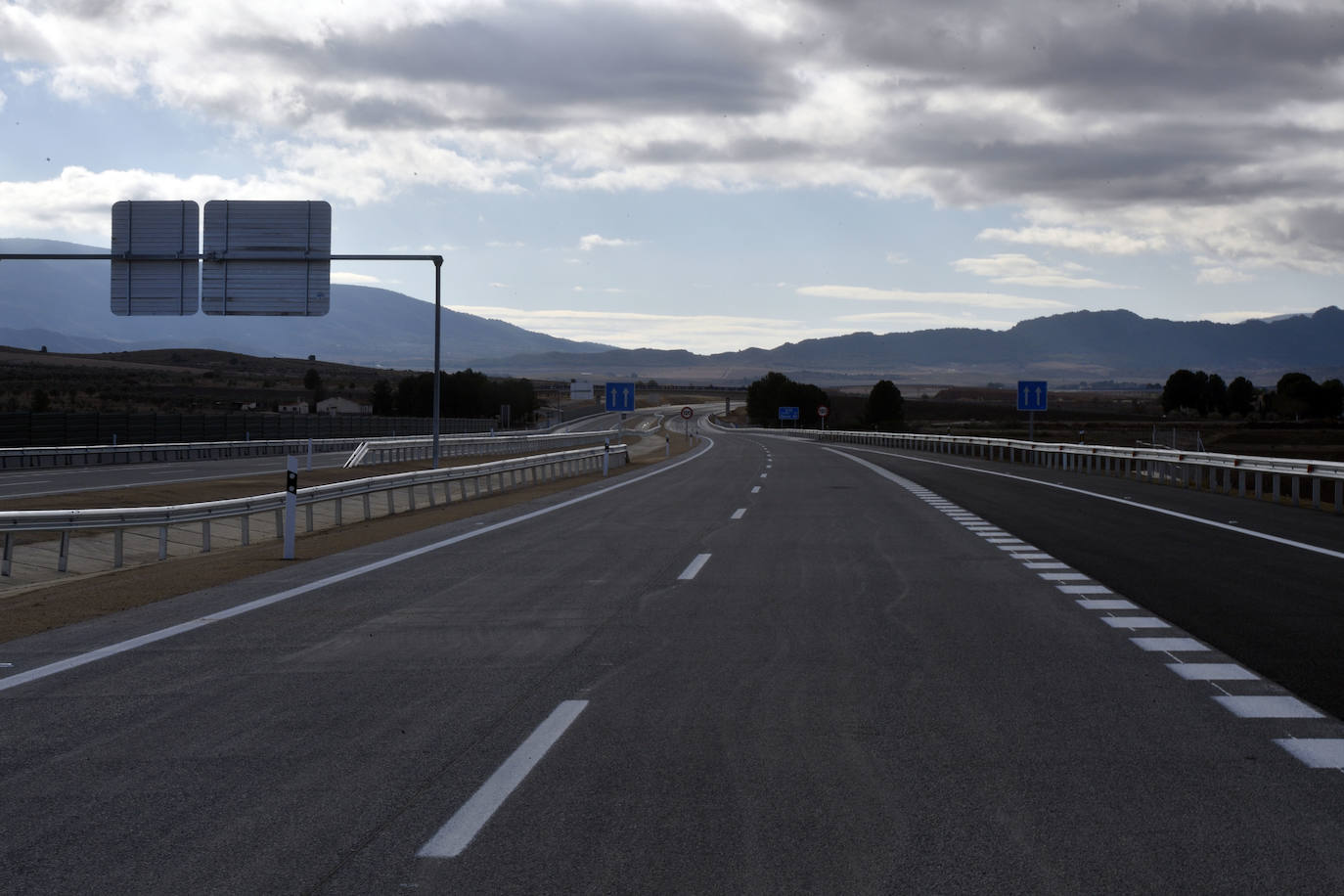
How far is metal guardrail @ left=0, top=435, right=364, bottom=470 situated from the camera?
4356cm

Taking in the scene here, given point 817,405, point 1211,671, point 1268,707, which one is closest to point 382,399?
point 817,405

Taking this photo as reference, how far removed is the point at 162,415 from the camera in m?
56.1

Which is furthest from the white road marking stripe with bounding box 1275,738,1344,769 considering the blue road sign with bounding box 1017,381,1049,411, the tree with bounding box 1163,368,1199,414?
the tree with bounding box 1163,368,1199,414

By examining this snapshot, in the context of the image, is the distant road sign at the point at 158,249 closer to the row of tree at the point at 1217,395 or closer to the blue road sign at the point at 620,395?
the blue road sign at the point at 620,395

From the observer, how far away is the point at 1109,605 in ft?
35.0

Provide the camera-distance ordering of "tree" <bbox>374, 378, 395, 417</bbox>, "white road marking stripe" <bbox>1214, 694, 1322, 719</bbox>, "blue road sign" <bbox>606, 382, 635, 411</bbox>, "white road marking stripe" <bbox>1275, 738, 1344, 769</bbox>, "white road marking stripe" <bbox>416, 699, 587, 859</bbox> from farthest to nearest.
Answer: "tree" <bbox>374, 378, 395, 417</bbox> < "blue road sign" <bbox>606, 382, 635, 411</bbox> < "white road marking stripe" <bbox>1214, 694, 1322, 719</bbox> < "white road marking stripe" <bbox>1275, 738, 1344, 769</bbox> < "white road marking stripe" <bbox>416, 699, 587, 859</bbox>

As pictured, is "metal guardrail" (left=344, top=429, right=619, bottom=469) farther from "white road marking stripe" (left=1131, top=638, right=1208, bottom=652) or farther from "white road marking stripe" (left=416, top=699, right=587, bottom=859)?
"white road marking stripe" (left=416, top=699, right=587, bottom=859)

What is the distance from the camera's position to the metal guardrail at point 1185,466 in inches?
977

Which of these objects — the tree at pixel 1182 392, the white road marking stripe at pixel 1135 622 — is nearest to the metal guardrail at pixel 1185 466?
the white road marking stripe at pixel 1135 622

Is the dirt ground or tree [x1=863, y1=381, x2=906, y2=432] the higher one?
tree [x1=863, y1=381, x2=906, y2=432]

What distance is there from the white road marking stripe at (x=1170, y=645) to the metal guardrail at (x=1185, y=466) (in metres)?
16.1

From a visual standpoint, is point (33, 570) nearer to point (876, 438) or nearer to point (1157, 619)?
point (1157, 619)

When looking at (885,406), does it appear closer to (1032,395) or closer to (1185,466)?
(1032,395)

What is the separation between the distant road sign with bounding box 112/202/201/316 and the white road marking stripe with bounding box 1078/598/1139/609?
24.8 meters
